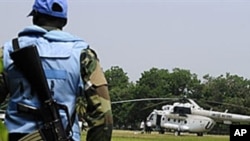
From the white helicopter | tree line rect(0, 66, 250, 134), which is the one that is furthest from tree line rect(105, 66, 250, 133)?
the white helicopter

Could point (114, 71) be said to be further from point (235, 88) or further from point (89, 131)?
point (89, 131)

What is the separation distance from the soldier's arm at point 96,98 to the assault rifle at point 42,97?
5.3 inches

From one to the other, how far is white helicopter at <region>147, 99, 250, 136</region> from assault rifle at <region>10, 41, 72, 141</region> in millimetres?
73297

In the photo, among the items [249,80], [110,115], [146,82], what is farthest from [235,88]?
[110,115]

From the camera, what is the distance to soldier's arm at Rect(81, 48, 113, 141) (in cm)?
328

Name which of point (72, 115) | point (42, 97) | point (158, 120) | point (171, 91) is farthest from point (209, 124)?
point (42, 97)

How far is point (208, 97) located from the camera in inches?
4186

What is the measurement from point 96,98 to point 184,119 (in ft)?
250

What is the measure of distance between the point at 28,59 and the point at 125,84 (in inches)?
4378

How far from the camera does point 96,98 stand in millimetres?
3281

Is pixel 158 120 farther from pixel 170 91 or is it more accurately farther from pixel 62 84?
pixel 62 84

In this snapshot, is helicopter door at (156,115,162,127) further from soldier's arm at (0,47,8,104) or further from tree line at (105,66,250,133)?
soldier's arm at (0,47,8,104)

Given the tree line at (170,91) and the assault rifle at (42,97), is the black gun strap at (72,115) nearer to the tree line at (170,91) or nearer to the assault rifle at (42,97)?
the assault rifle at (42,97)

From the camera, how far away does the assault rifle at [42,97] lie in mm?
3197
